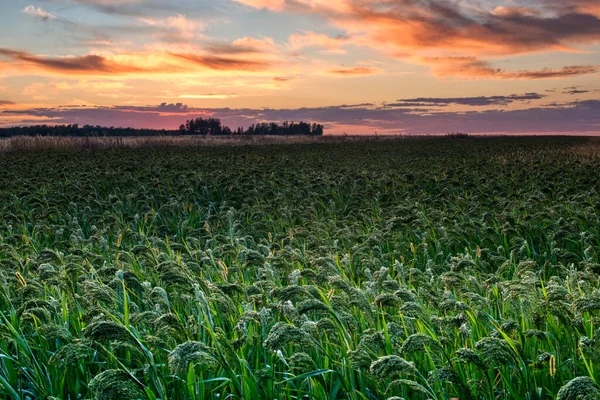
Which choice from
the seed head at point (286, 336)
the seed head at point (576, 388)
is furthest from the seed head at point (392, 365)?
the seed head at point (576, 388)

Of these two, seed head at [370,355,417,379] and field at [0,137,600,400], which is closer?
seed head at [370,355,417,379]

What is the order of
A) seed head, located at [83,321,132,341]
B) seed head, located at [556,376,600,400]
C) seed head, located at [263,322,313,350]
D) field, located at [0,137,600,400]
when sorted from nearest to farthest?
seed head, located at [556,376,600,400], seed head, located at [83,321,132,341], seed head, located at [263,322,313,350], field, located at [0,137,600,400]

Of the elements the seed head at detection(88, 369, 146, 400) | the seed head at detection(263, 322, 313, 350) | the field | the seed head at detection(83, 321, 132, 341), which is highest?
the seed head at detection(83, 321, 132, 341)

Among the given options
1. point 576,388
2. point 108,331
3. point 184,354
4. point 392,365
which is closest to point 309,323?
point 392,365

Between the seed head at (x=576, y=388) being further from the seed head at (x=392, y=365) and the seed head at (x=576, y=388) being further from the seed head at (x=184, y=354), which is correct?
the seed head at (x=184, y=354)

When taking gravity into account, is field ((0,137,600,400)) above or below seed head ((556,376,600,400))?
below

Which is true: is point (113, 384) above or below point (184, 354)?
below

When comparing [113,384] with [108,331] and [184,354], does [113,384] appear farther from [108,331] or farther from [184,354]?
[184,354]

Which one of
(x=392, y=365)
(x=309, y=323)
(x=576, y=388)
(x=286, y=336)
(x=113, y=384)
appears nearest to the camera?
(x=576, y=388)

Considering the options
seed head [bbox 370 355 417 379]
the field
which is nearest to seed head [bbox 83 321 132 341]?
the field

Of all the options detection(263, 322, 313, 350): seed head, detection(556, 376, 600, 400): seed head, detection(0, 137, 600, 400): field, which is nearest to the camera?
detection(556, 376, 600, 400): seed head

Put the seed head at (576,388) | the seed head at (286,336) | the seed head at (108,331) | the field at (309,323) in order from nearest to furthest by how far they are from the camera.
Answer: the seed head at (576,388), the seed head at (108,331), the seed head at (286,336), the field at (309,323)

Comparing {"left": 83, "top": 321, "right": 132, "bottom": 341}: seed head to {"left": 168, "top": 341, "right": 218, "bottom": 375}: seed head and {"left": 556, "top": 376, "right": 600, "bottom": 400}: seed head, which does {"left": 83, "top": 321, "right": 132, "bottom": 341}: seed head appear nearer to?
{"left": 168, "top": 341, "right": 218, "bottom": 375}: seed head

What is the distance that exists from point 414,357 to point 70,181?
15.7 meters
